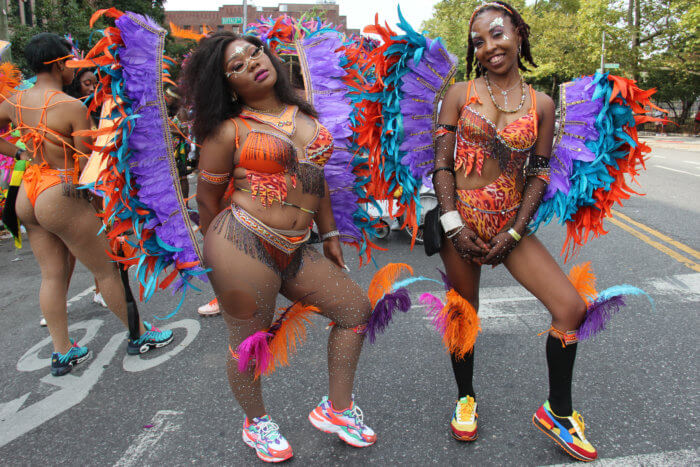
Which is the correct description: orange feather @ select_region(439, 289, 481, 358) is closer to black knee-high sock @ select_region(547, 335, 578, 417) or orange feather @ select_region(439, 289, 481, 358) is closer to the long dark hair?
black knee-high sock @ select_region(547, 335, 578, 417)

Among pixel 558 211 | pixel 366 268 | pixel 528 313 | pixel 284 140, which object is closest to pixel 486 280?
pixel 528 313

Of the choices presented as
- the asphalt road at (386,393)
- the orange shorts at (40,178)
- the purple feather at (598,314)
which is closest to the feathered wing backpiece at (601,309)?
the purple feather at (598,314)

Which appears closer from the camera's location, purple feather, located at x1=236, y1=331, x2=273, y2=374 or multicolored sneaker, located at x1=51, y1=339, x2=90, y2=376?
purple feather, located at x1=236, y1=331, x2=273, y2=374

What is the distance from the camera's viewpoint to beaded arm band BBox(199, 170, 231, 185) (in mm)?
1947

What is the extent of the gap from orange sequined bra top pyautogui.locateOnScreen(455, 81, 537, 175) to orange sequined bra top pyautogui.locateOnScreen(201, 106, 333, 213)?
2.14 feet

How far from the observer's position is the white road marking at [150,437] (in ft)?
7.60

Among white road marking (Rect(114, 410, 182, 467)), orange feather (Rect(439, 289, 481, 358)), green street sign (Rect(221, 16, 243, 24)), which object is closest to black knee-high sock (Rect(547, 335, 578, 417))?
orange feather (Rect(439, 289, 481, 358))

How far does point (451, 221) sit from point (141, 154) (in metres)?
1.38

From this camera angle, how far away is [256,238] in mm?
1959

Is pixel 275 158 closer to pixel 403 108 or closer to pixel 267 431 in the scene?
pixel 403 108

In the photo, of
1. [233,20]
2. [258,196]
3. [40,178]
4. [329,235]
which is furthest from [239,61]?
[233,20]

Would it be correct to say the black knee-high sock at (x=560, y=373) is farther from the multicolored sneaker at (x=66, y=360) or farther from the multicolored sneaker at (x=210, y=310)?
the multicolored sneaker at (x=66, y=360)

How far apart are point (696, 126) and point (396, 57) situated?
94.3 feet

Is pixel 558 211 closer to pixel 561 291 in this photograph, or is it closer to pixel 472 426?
pixel 561 291
